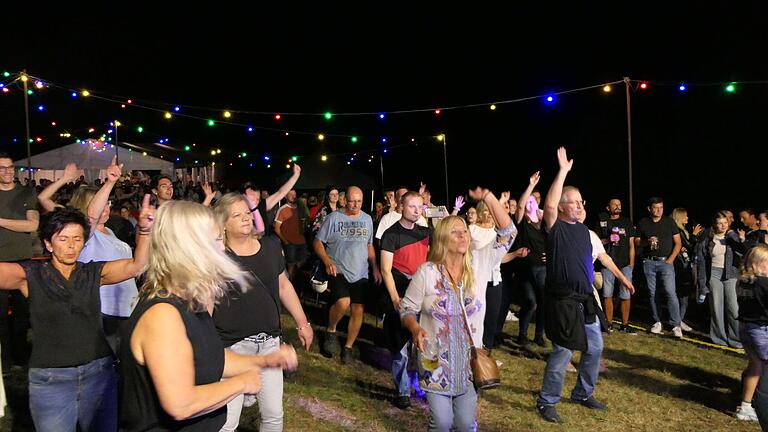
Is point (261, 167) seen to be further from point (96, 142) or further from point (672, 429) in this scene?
point (672, 429)

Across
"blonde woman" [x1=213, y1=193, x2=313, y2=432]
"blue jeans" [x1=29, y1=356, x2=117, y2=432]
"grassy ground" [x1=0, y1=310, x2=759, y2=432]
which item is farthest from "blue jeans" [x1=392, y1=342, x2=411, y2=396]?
"blue jeans" [x1=29, y1=356, x2=117, y2=432]

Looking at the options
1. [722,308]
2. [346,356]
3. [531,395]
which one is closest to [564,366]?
[531,395]

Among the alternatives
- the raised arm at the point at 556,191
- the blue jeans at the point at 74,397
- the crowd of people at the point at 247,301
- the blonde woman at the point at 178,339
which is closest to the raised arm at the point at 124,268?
the crowd of people at the point at 247,301

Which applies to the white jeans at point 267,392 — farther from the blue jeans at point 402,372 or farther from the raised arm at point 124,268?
the blue jeans at point 402,372

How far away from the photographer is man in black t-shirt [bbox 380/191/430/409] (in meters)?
5.92

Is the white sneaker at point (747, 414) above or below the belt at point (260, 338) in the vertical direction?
below

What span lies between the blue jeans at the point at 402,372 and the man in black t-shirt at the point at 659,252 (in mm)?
4827

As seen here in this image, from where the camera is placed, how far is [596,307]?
5727 millimetres

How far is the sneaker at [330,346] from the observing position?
7.62 meters

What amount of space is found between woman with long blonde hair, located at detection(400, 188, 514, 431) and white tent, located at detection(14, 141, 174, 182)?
26.7 meters

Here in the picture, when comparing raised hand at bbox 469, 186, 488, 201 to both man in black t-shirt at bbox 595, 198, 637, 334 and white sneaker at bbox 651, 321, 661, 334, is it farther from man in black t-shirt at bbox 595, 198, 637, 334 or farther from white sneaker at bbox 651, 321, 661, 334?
white sneaker at bbox 651, 321, 661, 334

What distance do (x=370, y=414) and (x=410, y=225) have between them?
193cm

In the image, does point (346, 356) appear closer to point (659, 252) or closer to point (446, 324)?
point (446, 324)

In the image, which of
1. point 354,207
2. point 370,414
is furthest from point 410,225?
point 370,414
